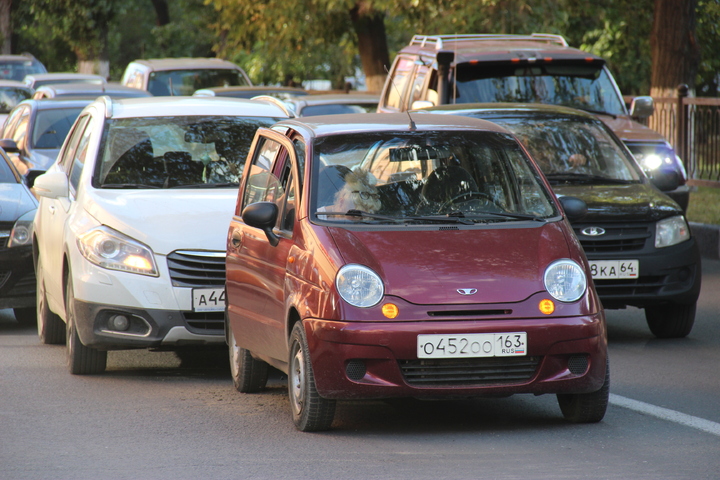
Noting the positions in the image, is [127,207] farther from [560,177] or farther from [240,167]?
[560,177]

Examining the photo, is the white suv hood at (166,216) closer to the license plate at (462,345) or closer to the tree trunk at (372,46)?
the license plate at (462,345)

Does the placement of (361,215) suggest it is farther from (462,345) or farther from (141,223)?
(141,223)

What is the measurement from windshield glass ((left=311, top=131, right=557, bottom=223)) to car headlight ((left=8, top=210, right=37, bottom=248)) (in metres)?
4.44

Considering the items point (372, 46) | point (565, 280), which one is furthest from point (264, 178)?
point (372, 46)

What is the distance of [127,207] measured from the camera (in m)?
7.97

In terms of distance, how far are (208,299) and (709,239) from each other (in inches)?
321

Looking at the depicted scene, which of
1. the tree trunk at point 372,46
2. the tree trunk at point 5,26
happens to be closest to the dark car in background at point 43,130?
the tree trunk at point 372,46

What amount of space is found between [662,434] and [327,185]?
6.88 feet

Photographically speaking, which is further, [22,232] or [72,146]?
[22,232]

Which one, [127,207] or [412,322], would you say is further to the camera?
[127,207]

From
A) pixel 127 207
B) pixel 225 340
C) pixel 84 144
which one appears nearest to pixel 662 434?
pixel 225 340

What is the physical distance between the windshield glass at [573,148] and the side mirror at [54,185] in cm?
343

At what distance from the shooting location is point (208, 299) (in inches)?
304

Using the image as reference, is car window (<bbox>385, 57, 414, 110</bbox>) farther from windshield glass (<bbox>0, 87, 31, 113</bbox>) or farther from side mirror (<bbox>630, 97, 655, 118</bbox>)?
windshield glass (<bbox>0, 87, 31, 113</bbox>)
